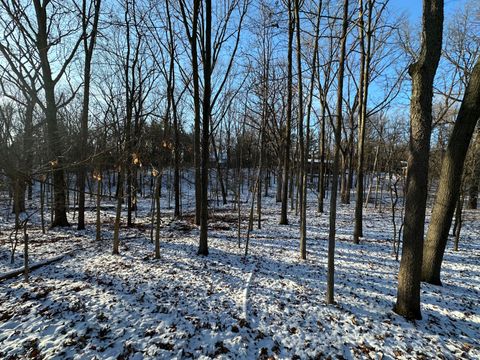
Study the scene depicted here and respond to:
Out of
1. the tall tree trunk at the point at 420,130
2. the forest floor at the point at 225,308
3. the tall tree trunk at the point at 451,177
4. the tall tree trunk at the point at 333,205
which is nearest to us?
the forest floor at the point at 225,308

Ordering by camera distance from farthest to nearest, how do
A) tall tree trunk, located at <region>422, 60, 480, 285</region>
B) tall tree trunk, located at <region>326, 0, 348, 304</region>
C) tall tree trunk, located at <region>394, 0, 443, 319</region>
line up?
tall tree trunk, located at <region>422, 60, 480, 285</region>
tall tree trunk, located at <region>326, 0, 348, 304</region>
tall tree trunk, located at <region>394, 0, 443, 319</region>

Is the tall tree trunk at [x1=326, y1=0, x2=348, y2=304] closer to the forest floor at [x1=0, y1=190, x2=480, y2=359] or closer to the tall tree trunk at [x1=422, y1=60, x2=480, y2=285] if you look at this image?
the forest floor at [x1=0, y1=190, x2=480, y2=359]

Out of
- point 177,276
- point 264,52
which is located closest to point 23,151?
point 177,276

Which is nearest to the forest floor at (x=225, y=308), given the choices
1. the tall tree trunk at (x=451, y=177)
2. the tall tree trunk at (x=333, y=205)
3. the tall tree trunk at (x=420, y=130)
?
the tall tree trunk at (x=333, y=205)

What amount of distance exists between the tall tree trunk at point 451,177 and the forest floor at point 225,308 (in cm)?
65

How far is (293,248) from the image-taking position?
8117 mm

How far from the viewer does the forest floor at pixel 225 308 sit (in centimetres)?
337

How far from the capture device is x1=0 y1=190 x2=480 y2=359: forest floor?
11.0ft

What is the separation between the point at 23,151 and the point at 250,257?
5791 mm

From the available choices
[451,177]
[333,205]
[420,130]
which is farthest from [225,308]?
[451,177]

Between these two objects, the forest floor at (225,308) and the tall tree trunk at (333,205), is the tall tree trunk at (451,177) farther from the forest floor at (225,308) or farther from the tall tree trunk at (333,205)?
the tall tree trunk at (333,205)

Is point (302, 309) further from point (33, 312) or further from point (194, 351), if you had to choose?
point (33, 312)

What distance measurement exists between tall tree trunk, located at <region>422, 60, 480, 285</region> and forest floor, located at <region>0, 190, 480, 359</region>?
0.65 meters

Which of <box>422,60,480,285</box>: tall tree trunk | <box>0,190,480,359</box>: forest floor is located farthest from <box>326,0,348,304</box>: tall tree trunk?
<box>422,60,480,285</box>: tall tree trunk
